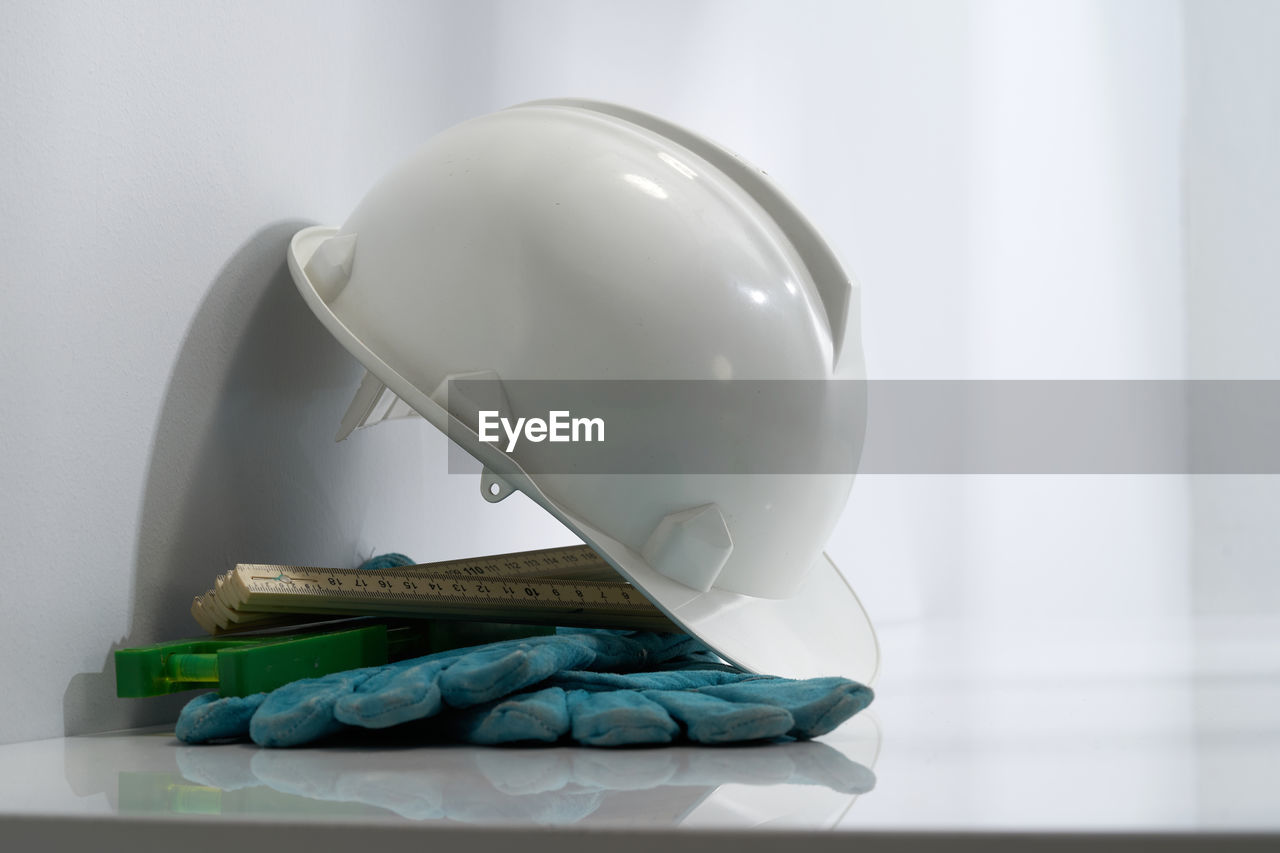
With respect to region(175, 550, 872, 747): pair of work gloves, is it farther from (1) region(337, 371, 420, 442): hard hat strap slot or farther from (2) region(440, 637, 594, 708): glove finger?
(1) region(337, 371, 420, 442): hard hat strap slot

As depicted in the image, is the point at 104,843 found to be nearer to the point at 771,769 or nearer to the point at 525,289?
the point at 771,769

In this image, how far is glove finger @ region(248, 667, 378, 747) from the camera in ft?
2.46

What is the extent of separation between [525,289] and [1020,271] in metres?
2.51

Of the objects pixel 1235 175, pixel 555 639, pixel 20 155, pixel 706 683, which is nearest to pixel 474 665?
pixel 555 639

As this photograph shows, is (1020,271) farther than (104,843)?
Yes

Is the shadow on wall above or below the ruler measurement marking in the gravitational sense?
above

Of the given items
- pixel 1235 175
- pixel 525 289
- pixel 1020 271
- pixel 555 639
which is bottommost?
pixel 555 639

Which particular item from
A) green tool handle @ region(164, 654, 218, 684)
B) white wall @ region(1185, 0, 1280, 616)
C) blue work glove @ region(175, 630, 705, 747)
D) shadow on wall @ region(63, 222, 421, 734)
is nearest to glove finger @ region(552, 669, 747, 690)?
blue work glove @ region(175, 630, 705, 747)

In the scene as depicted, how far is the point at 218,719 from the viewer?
79 cm

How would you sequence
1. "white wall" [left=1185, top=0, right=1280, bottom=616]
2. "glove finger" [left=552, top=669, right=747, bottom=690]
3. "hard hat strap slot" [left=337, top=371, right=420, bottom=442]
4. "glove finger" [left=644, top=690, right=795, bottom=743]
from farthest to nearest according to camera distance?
"white wall" [left=1185, top=0, right=1280, bottom=616]
"hard hat strap slot" [left=337, top=371, right=420, bottom=442]
"glove finger" [left=552, top=669, right=747, bottom=690]
"glove finger" [left=644, top=690, right=795, bottom=743]

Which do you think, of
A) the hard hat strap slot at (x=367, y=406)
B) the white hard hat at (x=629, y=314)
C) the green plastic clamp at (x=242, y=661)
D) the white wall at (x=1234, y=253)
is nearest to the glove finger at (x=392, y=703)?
the green plastic clamp at (x=242, y=661)

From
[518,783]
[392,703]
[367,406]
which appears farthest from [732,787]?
[367,406]

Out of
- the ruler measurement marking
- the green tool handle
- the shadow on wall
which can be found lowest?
the green tool handle

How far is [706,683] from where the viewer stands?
90cm
